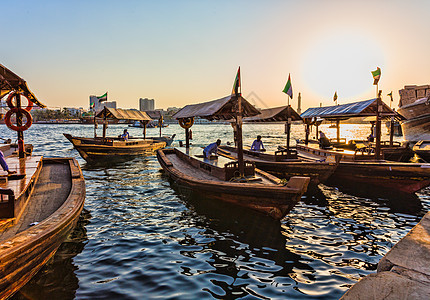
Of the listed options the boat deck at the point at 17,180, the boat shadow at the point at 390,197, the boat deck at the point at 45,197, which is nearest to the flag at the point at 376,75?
the boat shadow at the point at 390,197

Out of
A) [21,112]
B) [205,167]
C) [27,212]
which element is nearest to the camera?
[27,212]

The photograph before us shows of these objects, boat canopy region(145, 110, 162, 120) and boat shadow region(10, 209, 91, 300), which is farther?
boat canopy region(145, 110, 162, 120)

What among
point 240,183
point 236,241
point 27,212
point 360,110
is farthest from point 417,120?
point 27,212

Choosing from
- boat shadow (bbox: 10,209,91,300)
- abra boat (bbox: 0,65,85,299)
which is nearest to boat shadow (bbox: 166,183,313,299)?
boat shadow (bbox: 10,209,91,300)

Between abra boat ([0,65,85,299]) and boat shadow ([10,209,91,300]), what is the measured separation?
1.30 ft

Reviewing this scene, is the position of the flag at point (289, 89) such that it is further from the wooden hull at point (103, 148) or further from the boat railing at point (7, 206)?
the wooden hull at point (103, 148)

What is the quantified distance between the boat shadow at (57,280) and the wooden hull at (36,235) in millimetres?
394

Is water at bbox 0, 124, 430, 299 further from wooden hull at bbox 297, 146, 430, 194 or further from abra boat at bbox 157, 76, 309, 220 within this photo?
wooden hull at bbox 297, 146, 430, 194

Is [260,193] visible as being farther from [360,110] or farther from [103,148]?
[103,148]

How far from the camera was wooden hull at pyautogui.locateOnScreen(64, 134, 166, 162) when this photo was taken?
22.2 m

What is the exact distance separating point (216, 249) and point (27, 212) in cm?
481

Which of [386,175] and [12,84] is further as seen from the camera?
[386,175]

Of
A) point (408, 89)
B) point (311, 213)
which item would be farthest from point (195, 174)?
point (408, 89)

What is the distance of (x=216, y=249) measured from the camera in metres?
7.84
